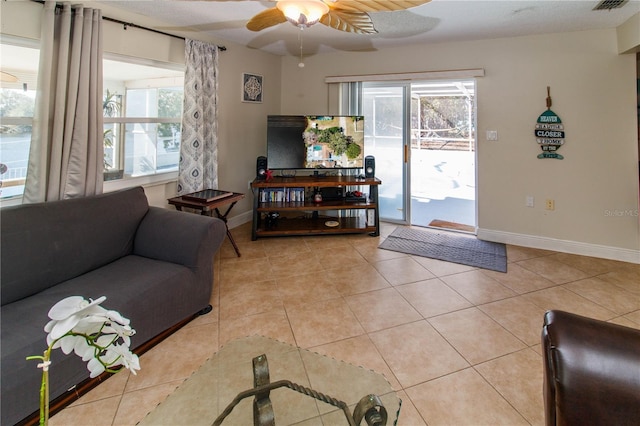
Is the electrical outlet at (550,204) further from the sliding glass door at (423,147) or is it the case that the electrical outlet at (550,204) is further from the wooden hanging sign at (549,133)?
the sliding glass door at (423,147)

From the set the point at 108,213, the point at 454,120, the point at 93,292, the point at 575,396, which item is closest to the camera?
the point at 575,396

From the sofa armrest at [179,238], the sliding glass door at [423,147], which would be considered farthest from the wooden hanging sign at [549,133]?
the sofa armrest at [179,238]

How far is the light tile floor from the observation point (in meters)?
1.59

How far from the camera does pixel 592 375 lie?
82 centimetres

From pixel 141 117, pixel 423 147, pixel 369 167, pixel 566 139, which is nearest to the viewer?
pixel 141 117

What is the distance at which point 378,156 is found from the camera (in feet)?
15.3

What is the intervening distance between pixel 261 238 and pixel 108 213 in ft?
6.23

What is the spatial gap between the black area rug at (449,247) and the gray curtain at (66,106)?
288 centimetres

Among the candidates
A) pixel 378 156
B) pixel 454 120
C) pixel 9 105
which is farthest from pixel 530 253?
pixel 9 105

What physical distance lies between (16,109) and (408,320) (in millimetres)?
3094

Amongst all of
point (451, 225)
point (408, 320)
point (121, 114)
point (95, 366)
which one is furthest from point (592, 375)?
point (451, 225)

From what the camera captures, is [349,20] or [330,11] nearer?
[330,11]

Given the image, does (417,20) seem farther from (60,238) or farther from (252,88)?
(60,238)

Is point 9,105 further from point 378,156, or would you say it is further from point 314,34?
point 378,156
